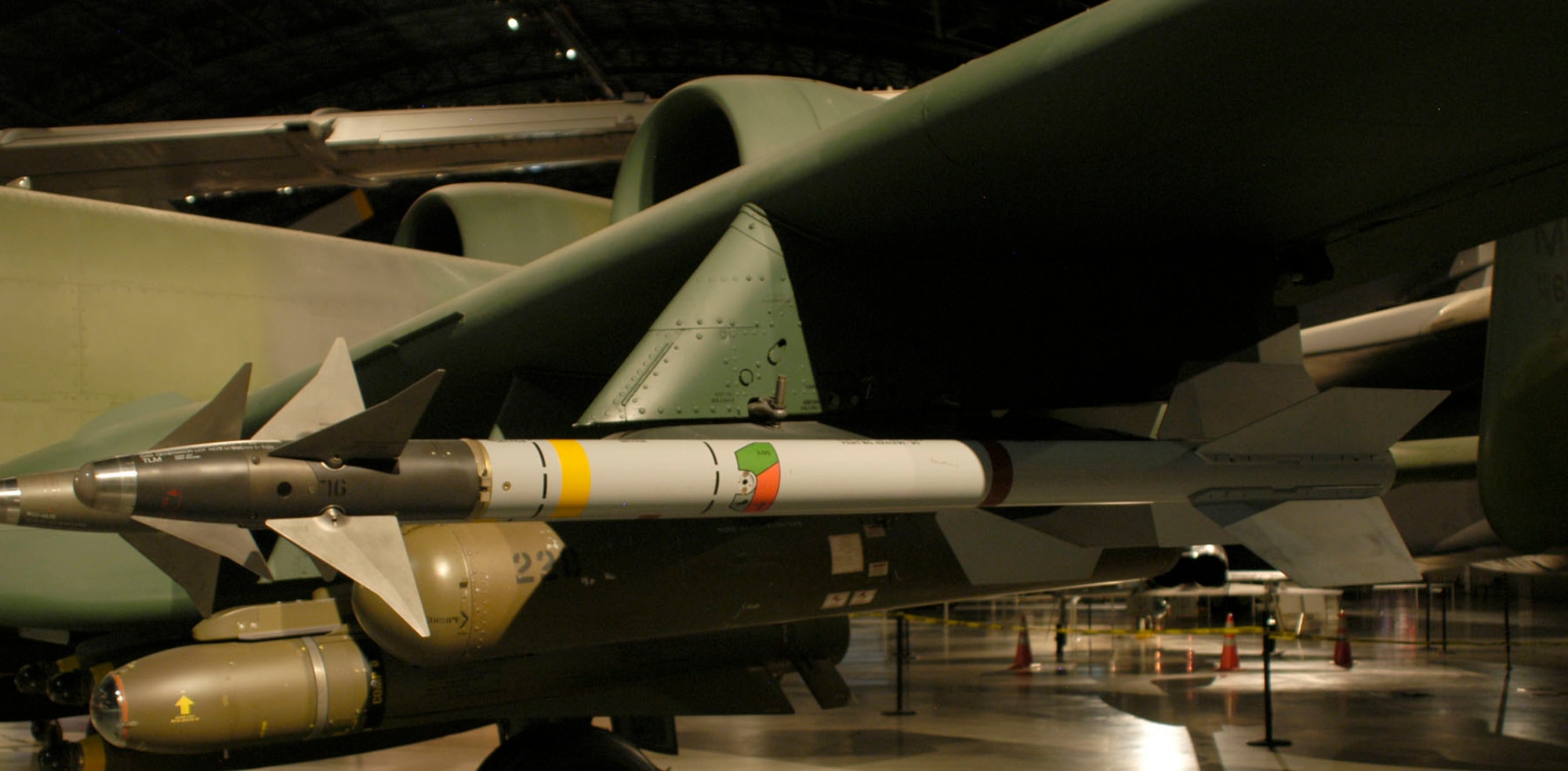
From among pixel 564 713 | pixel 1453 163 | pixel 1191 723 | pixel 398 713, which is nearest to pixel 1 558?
pixel 398 713

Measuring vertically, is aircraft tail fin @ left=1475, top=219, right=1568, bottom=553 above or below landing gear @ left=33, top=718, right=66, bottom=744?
above

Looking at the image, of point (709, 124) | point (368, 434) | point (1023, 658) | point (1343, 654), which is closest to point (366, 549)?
point (368, 434)

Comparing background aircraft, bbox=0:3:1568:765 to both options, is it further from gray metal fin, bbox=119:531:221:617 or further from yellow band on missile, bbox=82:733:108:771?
gray metal fin, bbox=119:531:221:617

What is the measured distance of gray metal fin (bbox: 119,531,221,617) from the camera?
4.75 m

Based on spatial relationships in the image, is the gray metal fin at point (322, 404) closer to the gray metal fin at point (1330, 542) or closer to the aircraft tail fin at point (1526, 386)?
the gray metal fin at point (1330, 542)

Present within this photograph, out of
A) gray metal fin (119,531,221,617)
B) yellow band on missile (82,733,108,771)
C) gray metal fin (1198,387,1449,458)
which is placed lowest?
yellow band on missile (82,733,108,771)

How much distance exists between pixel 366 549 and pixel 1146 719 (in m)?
10.2

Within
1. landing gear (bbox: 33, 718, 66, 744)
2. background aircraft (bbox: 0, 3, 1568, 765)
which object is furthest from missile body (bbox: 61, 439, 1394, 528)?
landing gear (bbox: 33, 718, 66, 744)

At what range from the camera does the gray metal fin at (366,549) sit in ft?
13.0

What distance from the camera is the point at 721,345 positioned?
17.1 ft

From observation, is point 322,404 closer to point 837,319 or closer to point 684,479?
point 684,479

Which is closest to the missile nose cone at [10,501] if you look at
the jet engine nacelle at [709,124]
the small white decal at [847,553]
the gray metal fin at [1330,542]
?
the small white decal at [847,553]

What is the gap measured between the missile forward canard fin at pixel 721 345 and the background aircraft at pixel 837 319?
3 centimetres

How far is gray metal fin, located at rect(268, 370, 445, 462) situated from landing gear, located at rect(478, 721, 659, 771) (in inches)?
145
